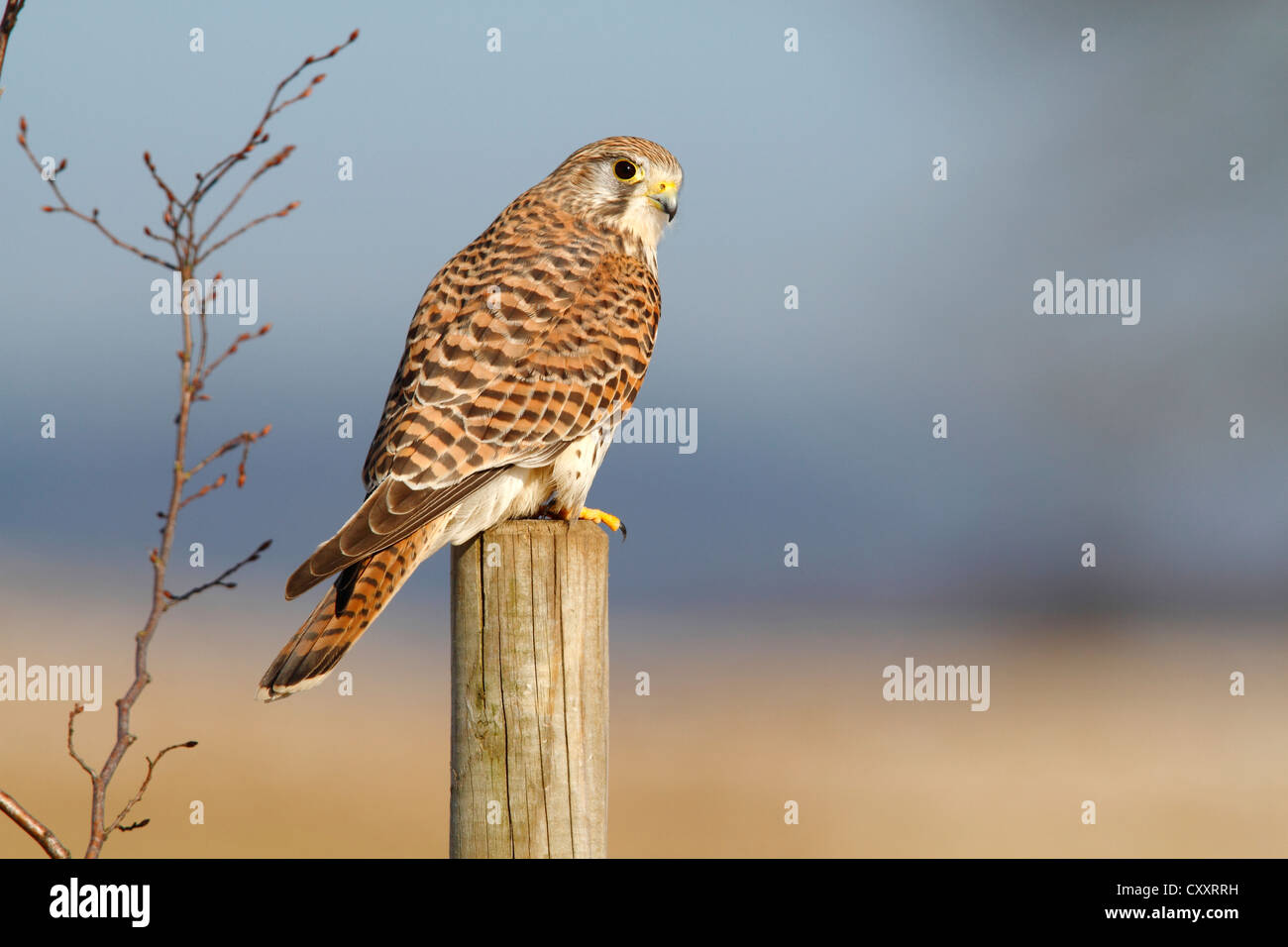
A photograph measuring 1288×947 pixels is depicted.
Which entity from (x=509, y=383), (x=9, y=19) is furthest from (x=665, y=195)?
(x=9, y=19)

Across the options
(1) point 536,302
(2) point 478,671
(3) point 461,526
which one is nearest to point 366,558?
(3) point 461,526

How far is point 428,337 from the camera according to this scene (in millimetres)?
3908

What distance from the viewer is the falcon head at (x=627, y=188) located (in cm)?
462

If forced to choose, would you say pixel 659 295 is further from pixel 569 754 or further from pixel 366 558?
pixel 569 754

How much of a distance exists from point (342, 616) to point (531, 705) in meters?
0.60

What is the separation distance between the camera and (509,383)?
12.2 ft

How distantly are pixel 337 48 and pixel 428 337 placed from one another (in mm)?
1617

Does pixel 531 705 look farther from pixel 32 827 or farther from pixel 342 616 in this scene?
pixel 32 827

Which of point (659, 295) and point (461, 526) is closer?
point (461, 526)

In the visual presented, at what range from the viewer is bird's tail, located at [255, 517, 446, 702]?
3.08 metres

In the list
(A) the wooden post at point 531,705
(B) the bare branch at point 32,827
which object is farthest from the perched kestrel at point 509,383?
(B) the bare branch at point 32,827

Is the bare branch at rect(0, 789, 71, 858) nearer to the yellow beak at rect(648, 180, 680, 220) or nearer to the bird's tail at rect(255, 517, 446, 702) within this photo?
the bird's tail at rect(255, 517, 446, 702)

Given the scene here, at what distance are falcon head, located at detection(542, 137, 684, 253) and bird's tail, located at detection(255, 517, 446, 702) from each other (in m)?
1.74

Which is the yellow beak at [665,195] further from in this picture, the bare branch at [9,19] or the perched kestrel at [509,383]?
the bare branch at [9,19]
